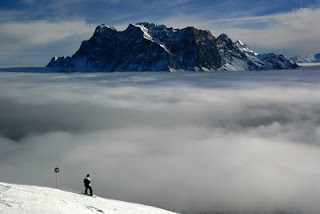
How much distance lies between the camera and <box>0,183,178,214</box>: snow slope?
24344 mm

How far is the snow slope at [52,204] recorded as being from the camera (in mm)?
24344

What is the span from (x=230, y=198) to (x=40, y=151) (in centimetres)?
9591

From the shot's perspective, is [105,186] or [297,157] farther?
[297,157]

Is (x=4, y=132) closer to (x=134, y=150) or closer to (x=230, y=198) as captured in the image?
(x=134, y=150)

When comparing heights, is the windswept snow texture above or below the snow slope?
below

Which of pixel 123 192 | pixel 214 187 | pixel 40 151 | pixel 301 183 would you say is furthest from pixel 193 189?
pixel 40 151

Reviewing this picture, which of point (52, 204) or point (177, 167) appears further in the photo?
point (177, 167)

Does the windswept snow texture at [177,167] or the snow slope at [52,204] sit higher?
the snow slope at [52,204]

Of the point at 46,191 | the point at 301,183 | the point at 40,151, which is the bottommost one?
the point at 301,183

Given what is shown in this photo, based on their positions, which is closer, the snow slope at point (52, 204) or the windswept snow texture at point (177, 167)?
the snow slope at point (52, 204)

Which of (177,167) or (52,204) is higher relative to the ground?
(52,204)

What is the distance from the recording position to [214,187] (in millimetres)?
117125

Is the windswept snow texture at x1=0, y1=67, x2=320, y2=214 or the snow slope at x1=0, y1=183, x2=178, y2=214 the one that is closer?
the snow slope at x1=0, y1=183, x2=178, y2=214

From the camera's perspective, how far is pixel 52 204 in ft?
86.2
